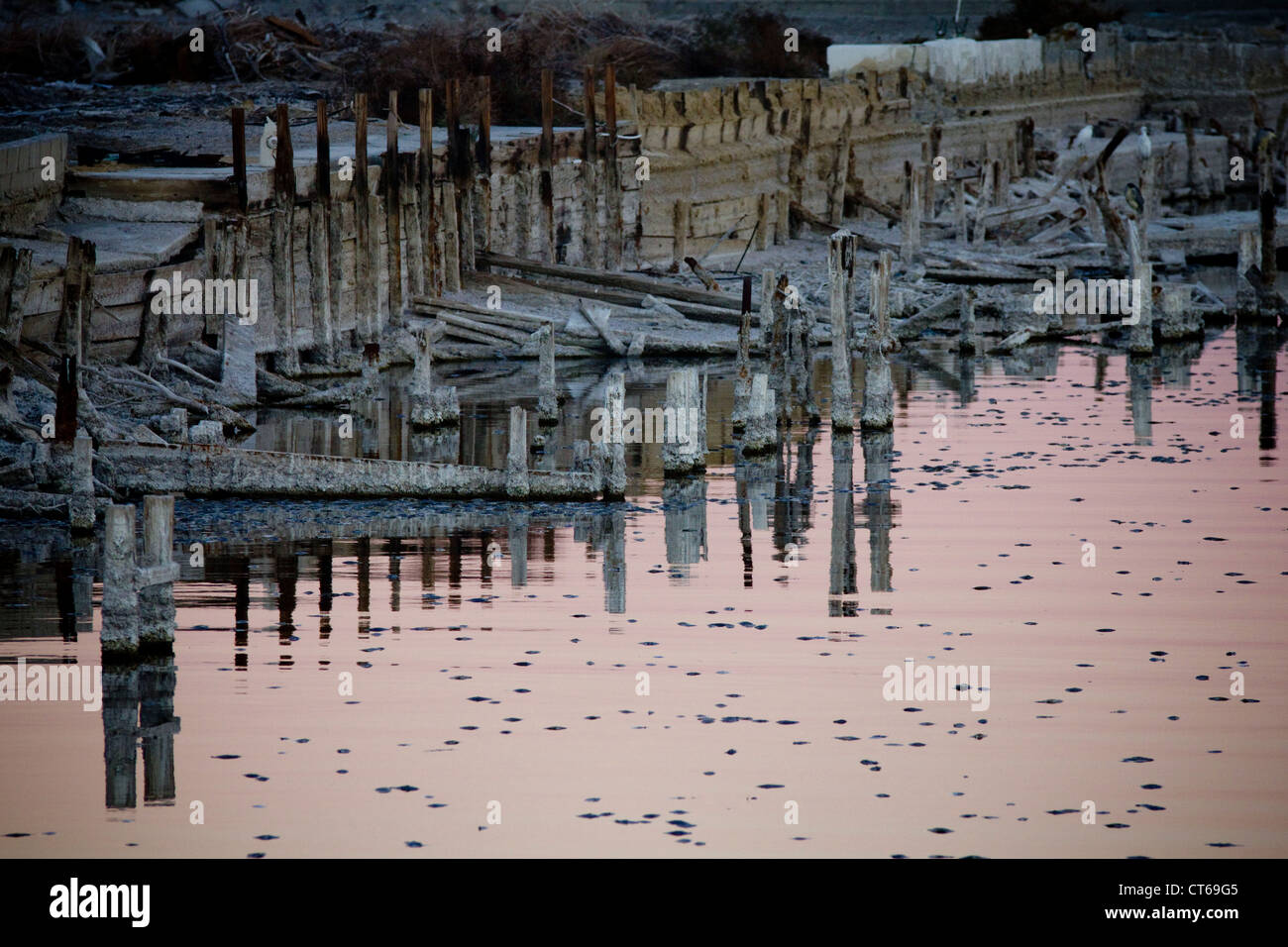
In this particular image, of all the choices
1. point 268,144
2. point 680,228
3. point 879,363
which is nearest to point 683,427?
→ point 879,363

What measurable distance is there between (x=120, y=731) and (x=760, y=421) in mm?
13707

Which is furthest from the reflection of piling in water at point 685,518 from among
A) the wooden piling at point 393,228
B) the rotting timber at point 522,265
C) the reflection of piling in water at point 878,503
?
the wooden piling at point 393,228

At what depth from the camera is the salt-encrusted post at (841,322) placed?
30.5 metres

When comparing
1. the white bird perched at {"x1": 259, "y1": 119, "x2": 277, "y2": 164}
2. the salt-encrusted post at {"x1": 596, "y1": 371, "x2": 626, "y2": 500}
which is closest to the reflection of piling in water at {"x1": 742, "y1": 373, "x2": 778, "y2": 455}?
the salt-encrusted post at {"x1": 596, "y1": 371, "x2": 626, "y2": 500}

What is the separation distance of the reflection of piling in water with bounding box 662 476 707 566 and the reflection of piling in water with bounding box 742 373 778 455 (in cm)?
164

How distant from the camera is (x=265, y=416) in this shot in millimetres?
32812

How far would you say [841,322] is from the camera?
100 feet

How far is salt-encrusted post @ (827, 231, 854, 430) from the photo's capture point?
1201 inches

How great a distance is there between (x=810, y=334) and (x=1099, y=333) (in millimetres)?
13251

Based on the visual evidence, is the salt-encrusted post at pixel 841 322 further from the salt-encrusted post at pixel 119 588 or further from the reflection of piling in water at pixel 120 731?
the reflection of piling in water at pixel 120 731

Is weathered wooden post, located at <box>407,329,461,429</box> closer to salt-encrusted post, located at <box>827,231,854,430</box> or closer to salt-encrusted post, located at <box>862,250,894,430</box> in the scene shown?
salt-encrusted post, located at <box>827,231,854,430</box>

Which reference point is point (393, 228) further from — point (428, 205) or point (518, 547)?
point (518, 547)

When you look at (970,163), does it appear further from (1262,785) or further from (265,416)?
(1262,785)
